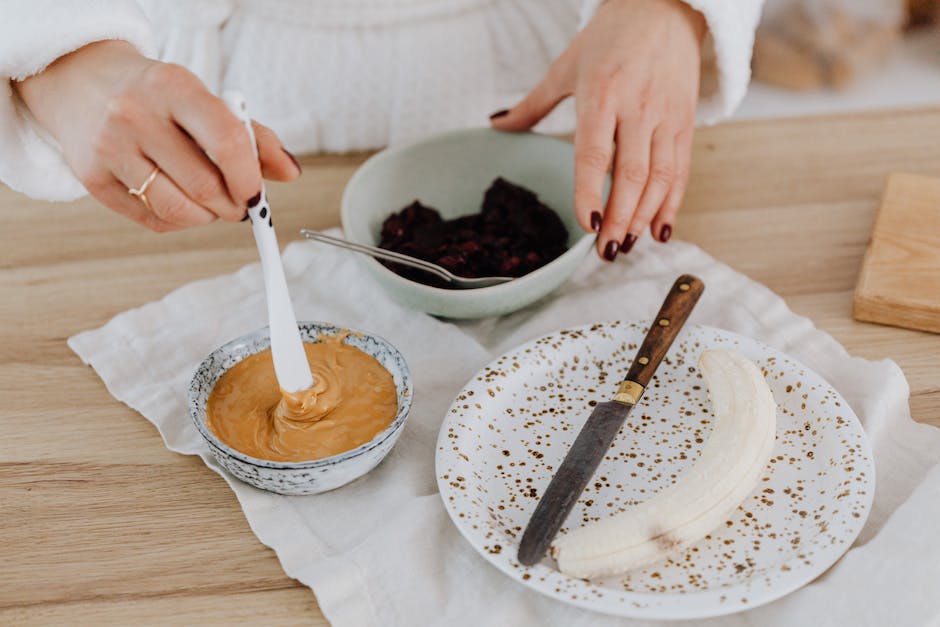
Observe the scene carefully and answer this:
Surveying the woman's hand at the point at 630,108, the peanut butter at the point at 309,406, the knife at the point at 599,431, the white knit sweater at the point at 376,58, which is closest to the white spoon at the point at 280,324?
the peanut butter at the point at 309,406

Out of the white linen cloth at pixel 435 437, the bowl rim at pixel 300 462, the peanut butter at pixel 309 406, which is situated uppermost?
the bowl rim at pixel 300 462

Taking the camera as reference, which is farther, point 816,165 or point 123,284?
point 816,165

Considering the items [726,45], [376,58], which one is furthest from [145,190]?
[726,45]

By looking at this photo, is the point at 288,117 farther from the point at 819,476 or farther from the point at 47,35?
the point at 819,476

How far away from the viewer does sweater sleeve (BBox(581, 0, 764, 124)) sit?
116 cm

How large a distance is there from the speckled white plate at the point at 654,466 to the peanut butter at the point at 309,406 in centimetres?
7

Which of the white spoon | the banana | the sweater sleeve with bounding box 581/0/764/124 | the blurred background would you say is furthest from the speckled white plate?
the blurred background

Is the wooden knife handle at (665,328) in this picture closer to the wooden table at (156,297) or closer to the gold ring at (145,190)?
the wooden table at (156,297)

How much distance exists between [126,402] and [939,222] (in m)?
0.97

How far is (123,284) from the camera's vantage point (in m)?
1.17

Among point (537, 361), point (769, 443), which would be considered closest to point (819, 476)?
point (769, 443)

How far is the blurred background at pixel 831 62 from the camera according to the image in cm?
188

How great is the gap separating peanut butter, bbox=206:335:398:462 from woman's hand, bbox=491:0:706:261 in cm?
31

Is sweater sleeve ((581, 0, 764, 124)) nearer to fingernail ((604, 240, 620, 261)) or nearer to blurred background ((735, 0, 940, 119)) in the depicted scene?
fingernail ((604, 240, 620, 261))
